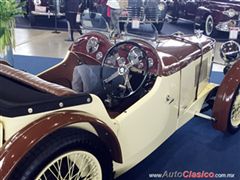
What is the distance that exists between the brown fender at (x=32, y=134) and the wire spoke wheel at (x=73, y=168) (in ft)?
0.52

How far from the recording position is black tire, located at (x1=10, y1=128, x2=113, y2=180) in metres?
1.54

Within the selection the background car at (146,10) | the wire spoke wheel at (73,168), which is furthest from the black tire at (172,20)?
the wire spoke wheel at (73,168)

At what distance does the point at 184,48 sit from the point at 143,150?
41.3 inches

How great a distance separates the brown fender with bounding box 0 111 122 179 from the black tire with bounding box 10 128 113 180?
0.03 m

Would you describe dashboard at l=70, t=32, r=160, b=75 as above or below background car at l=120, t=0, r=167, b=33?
below

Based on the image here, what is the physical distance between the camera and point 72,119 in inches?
66.1

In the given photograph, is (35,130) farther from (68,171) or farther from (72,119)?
(68,171)

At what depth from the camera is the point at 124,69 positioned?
241 cm

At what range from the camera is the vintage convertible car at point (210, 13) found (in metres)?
7.12

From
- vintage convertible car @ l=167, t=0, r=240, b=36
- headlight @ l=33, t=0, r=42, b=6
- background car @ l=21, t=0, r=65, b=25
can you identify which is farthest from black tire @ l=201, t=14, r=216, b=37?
headlight @ l=33, t=0, r=42, b=6

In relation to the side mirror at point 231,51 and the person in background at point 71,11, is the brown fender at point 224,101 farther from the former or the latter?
the person in background at point 71,11

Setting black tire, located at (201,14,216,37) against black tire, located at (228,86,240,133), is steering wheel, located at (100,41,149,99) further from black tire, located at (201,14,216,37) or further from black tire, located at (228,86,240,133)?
black tire, located at (201,14,216,37)

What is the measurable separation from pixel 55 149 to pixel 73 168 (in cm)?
26

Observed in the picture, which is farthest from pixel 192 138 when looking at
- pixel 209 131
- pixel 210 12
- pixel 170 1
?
pixel 170 1
